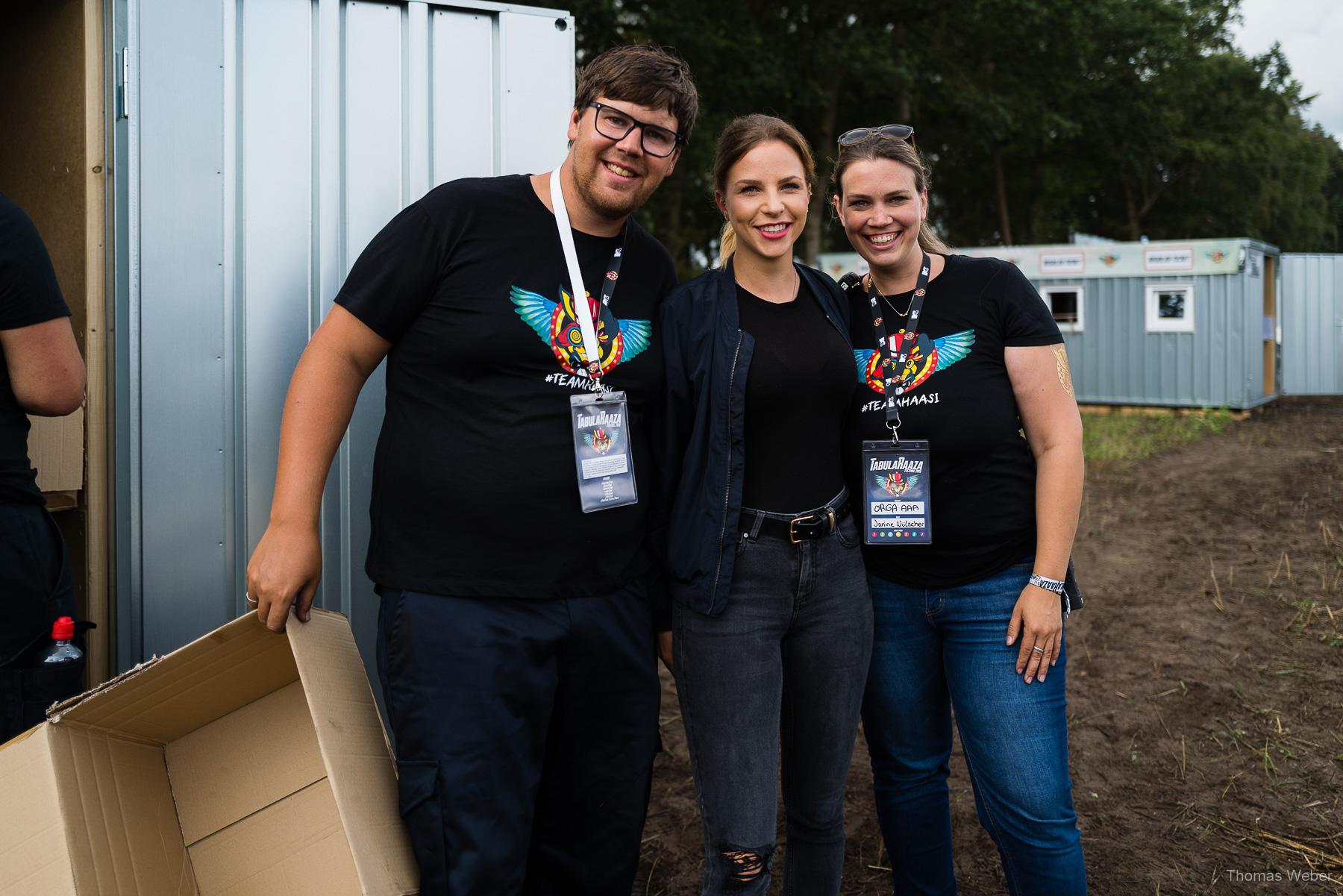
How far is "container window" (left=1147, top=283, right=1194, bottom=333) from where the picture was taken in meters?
14.9

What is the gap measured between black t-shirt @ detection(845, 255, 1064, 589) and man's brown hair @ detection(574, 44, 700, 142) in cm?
74

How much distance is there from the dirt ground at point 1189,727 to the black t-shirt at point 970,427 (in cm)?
150

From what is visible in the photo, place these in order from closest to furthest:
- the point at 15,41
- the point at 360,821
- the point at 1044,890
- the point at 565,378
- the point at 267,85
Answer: the point at 360,821 < the point at 565,378 < the point at 1044,890 < the point at 267,85 < the point at 15,41

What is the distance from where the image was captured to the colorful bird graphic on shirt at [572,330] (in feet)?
6.91

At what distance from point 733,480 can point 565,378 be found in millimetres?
421

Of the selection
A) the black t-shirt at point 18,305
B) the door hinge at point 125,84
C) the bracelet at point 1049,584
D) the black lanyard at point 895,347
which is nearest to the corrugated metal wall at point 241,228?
the door hinge at point 125,84

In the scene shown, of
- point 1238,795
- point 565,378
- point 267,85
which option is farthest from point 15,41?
point 1238,795

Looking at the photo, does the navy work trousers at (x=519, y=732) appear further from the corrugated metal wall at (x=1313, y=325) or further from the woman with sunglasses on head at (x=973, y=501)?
the corrugated metal wall at (x=1313, y=325)

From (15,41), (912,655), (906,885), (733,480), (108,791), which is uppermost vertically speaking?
(15,41)

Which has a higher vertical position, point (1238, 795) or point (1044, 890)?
point (1044, 890)

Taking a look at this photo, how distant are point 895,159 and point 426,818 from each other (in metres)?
1.79

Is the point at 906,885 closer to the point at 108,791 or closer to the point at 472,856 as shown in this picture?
the point at 472,856

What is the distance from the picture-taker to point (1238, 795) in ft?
12.8

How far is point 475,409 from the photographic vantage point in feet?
6.82
